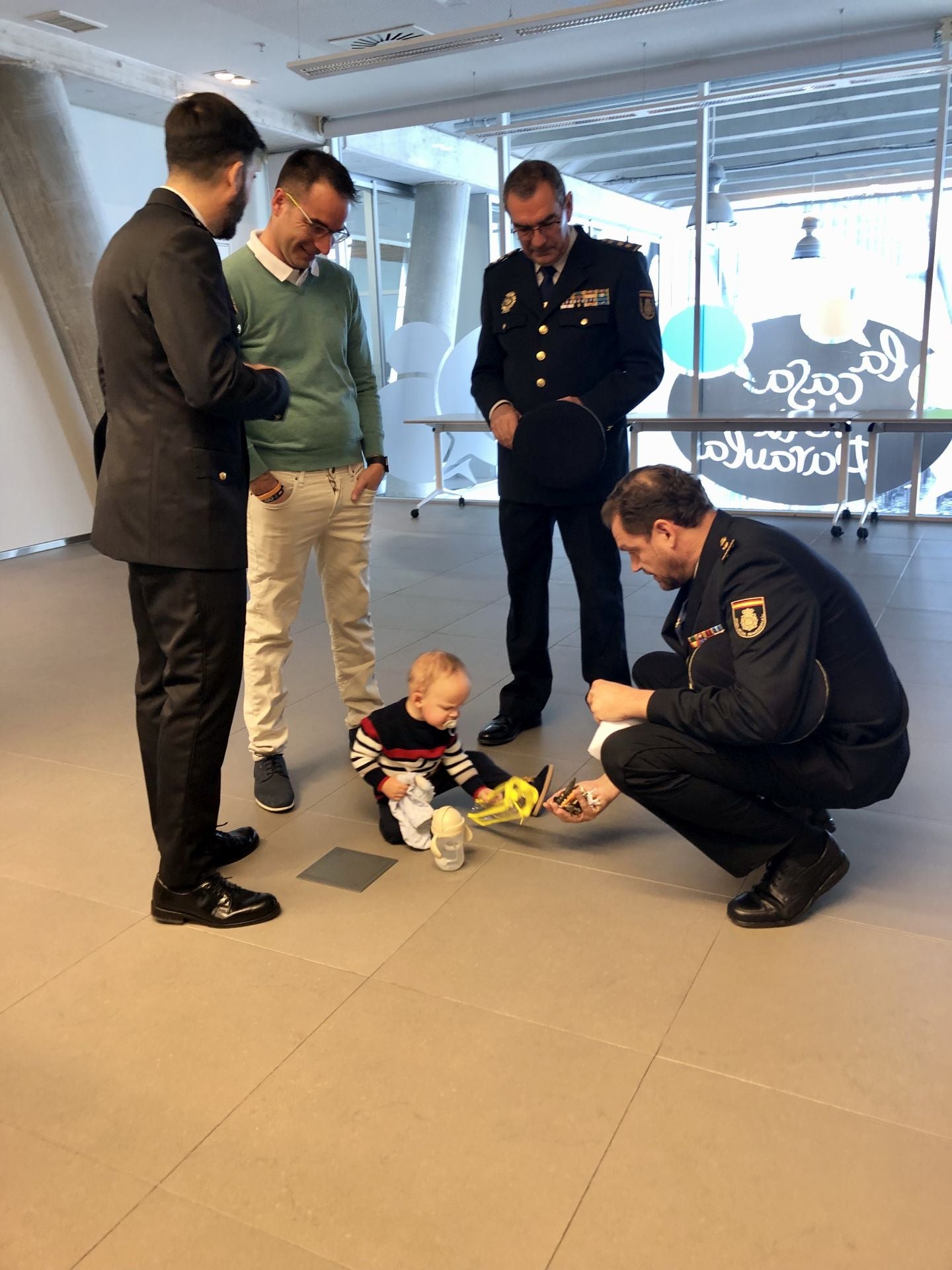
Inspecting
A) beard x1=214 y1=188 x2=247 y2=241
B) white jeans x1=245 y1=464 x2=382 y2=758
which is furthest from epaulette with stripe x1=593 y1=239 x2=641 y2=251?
beard x1=214 y1=188 x2=247 y2=241

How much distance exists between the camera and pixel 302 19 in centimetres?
554

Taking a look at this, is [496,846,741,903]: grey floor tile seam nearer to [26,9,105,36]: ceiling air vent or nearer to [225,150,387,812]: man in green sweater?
[225,150,387,812]: man in green sweater

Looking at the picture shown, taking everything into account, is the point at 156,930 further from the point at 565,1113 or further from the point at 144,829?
the point at 565,1113

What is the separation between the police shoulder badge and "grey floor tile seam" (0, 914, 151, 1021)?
4.53 feet

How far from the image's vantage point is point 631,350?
2852mm

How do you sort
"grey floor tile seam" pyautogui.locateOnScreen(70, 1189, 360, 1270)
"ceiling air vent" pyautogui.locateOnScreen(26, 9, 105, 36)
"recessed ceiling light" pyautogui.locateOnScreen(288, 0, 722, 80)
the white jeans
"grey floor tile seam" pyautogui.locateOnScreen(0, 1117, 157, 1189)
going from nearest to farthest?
"grey floor tile seam" pyautogui.locateOnScreen(70, 1189, 360, 1270) → "grey floor tile seam" pyautogui.locateOnScreen(0, 1117, 157, 1189) → the white jeans → "recessed ceiling light" pyautogui.locateOnScreen(288, 0, 722, 80) → "ceiling air vent" pyautogui.locateOnScreen(26, 9, 105, 36)

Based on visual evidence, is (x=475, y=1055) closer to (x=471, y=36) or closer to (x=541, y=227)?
(x=541, y=227)

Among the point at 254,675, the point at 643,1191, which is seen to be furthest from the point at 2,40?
the point at 643,1191

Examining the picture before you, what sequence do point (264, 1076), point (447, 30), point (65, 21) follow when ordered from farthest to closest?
point (447, 30)
point (65, 21)
point (264, 1076)

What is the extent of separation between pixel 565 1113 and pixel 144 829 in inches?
56.5

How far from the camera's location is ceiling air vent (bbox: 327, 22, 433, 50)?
19.0ft

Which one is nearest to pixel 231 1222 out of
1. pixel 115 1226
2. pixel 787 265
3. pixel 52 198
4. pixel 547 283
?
pixel 115 1226

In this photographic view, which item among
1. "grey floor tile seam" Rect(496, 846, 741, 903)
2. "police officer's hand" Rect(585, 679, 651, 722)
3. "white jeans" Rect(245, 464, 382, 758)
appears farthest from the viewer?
"white jeans" Rect(245, 464, 382, 758)

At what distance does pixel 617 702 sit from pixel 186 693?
0.88m
